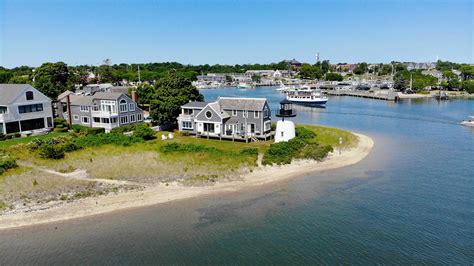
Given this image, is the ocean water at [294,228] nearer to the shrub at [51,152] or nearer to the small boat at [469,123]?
the shrub at [51,152]

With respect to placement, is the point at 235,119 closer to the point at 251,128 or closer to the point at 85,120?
the point at 251,128

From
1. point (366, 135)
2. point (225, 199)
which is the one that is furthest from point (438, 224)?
point (366, 135)

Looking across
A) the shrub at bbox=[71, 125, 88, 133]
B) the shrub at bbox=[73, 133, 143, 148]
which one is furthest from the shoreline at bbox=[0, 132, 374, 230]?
the shrub at bbox=[71, 125, 88, 133]

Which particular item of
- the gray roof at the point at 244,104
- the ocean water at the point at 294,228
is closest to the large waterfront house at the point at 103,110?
the gray roof at the point at 244,104

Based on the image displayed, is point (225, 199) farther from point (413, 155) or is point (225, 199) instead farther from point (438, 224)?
point (413, 155)

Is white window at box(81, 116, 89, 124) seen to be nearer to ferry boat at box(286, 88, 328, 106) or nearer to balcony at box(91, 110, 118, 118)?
balcony at box(91, 110, 118, 118)
